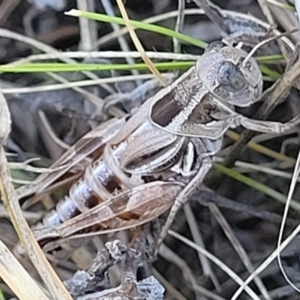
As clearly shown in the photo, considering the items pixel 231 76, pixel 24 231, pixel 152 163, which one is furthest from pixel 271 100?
pixel 24 231

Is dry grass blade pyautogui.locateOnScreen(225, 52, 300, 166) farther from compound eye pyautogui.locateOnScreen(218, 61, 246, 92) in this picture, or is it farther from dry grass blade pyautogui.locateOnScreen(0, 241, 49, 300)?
dry grass blade pyautogui.locateOnScreen(0, 241, 49, 300)

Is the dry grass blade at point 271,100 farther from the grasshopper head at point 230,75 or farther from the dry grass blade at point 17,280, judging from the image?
the dry grass blade at point 17,280

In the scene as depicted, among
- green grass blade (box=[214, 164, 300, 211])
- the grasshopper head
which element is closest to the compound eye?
the grasshopper head

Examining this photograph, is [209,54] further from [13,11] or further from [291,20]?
[13,11]

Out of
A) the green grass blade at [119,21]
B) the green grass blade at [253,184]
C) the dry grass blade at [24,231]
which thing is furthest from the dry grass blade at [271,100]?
the dry grass blade at [24,231]

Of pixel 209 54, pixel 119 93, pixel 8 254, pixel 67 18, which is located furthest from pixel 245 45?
pixel 8 254

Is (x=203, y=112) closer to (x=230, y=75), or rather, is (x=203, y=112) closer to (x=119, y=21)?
(x=230, y=75)
